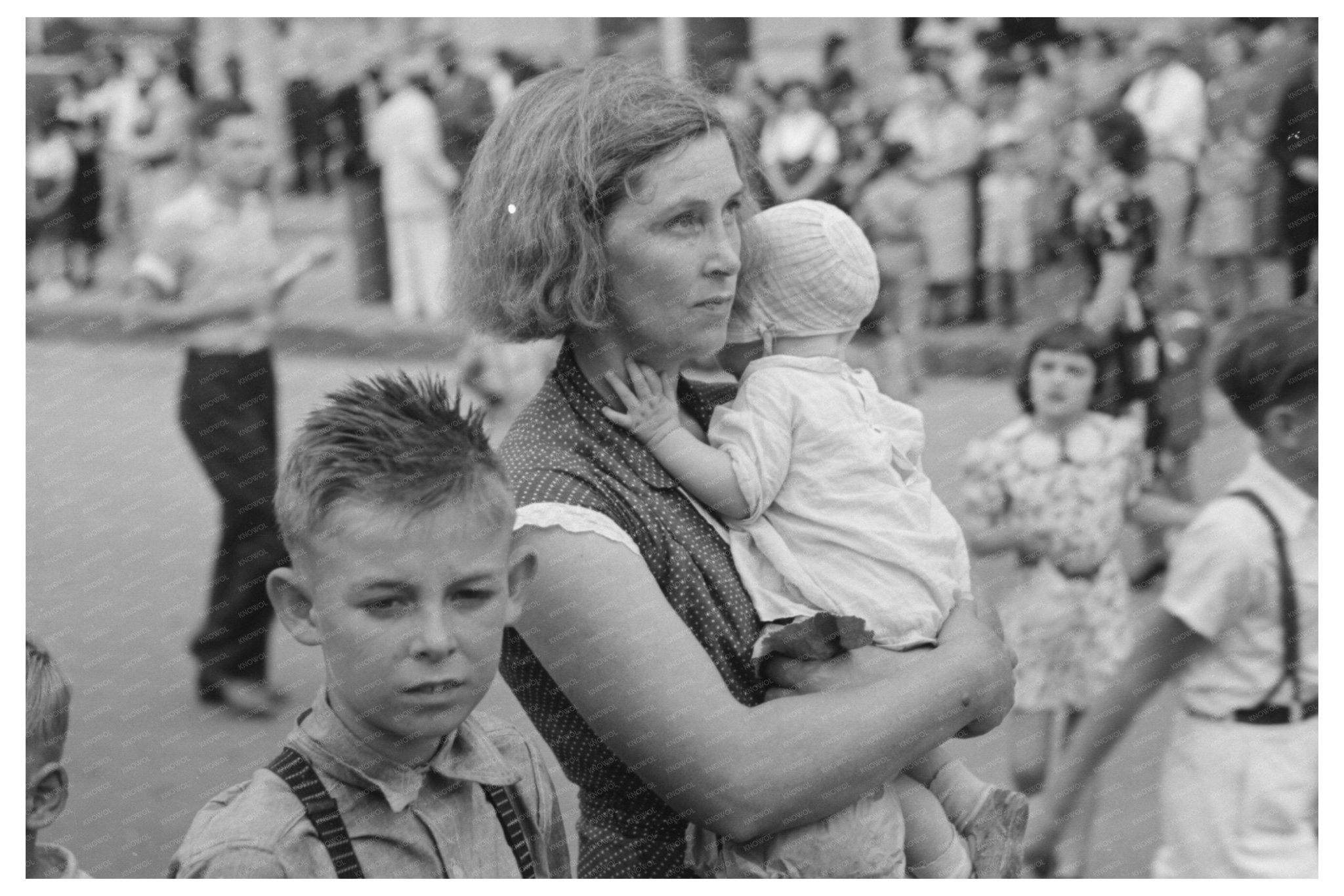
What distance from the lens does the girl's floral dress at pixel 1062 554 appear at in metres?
4.50

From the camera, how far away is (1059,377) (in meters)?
4.71

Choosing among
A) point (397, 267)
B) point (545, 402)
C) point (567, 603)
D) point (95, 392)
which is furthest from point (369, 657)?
point (397, 267)

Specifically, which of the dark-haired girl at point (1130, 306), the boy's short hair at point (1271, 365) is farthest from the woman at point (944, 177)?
the boy's short hair at point (1271, 365)

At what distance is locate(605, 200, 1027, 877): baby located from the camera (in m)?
2.19

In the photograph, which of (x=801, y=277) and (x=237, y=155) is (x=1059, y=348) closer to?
(x=801, y=277)

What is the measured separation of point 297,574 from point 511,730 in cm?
39

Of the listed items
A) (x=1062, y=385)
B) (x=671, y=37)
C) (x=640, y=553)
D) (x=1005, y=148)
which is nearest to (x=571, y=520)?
(x=640, y=553)

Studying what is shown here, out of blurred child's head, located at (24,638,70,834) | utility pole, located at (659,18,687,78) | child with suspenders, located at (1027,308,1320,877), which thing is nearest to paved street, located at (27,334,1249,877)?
child with suspenders, located at (1027,308,1320,877)

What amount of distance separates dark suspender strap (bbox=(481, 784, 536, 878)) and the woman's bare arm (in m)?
Answer: 0.15

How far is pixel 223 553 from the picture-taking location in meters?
5.69

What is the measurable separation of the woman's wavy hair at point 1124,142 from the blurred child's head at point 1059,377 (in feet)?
12.9

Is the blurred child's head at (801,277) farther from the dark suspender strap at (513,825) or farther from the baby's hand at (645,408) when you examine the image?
the dark suspender strap at (513,825)

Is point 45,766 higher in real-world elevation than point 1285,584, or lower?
higher

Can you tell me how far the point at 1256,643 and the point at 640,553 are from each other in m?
1.97
